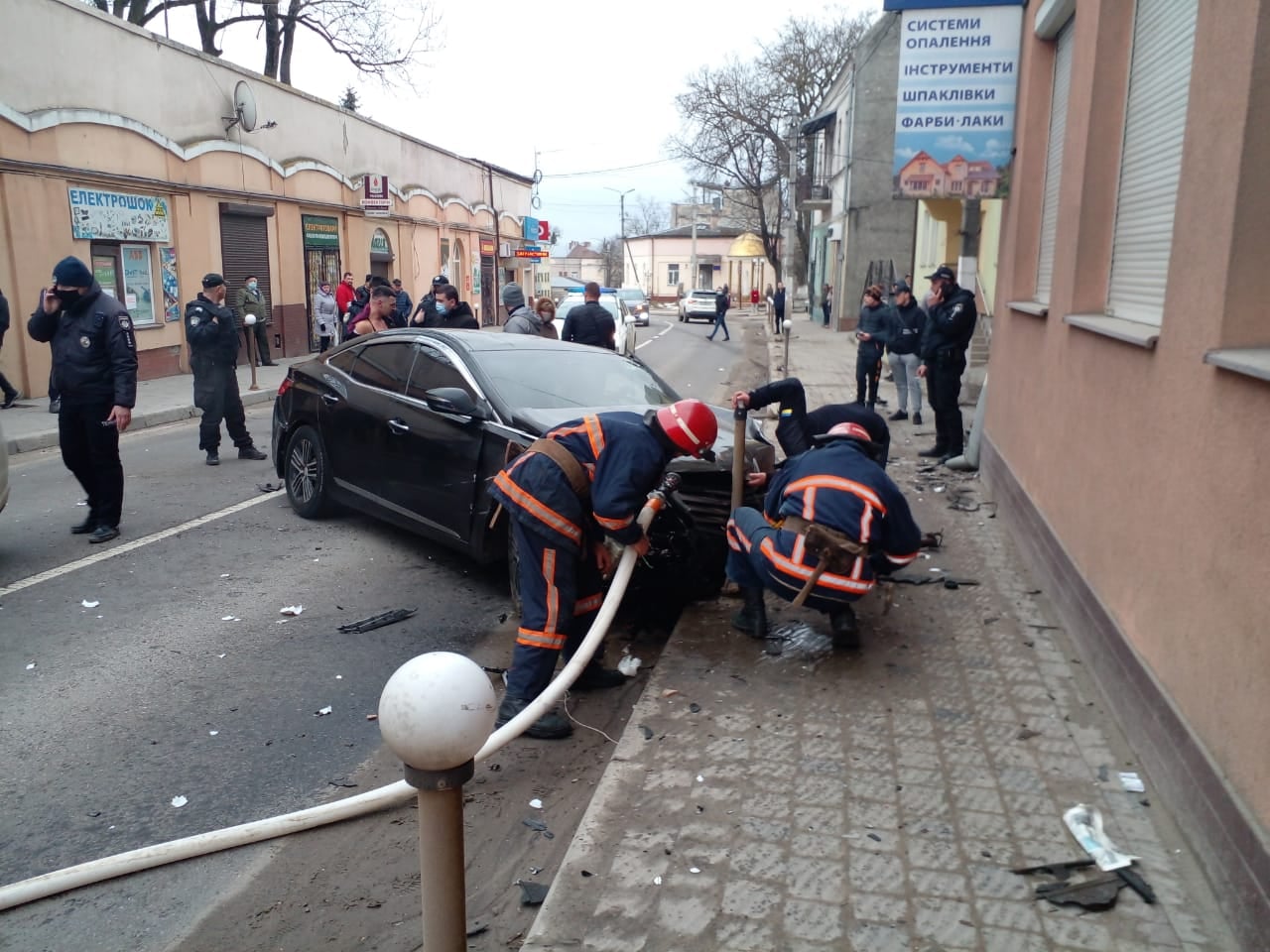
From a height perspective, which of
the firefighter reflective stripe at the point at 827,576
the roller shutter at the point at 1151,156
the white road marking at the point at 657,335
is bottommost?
the white road marking at the point at 657,335

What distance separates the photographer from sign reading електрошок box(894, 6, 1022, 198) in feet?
28.3

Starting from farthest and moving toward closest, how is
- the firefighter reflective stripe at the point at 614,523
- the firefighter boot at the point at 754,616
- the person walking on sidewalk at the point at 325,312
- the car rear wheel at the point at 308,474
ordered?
the person walking on sidewalk at the point at 325,312
the car rear wheel at the point at 308,474
the firefighter boot at the point at 754,616
the firefighter reflective stripe at the point at 614,523

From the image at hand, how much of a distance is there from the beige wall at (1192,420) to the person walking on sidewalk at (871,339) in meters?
7.16

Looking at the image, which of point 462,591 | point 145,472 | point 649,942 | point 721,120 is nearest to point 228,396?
point 145,472

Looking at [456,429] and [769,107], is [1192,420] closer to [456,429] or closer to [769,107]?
[456,429]

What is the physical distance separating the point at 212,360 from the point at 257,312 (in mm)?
9418

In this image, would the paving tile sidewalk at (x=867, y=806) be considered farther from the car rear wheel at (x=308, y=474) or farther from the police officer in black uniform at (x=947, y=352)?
the police officer in black uniform at (x=947, y=352)

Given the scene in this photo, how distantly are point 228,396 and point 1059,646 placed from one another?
8.15m

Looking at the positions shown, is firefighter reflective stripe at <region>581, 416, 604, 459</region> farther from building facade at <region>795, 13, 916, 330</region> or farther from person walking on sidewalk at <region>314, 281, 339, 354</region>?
building facade at <region>795, 13, 916, 330</region>

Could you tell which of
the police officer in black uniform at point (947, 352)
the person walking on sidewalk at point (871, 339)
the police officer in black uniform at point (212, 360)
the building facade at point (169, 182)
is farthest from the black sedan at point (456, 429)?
the building facade at point (169, 182)

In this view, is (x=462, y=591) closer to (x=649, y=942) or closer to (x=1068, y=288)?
(x=649, y=942)

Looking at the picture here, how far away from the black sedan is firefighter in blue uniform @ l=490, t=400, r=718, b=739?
1.04 meters

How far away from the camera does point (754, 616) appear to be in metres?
5.35

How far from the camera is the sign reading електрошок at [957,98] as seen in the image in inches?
340
